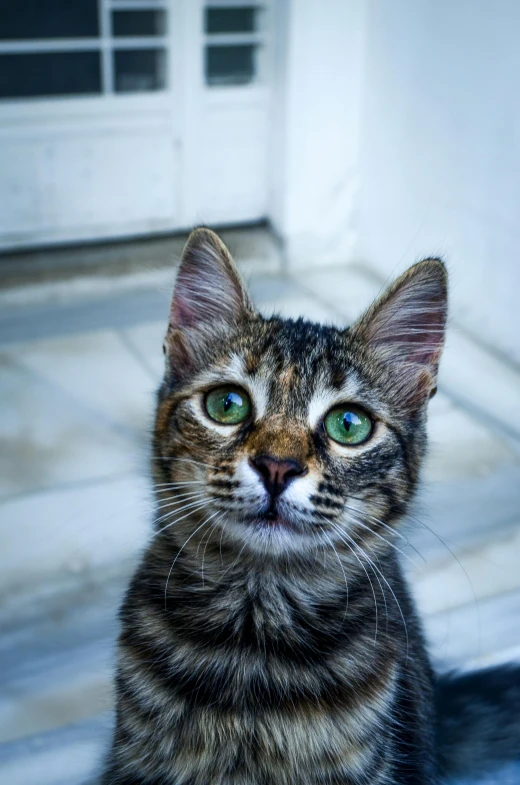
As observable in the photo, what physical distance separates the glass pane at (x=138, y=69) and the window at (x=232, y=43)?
0.18m

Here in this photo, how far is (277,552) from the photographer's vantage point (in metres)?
1.18

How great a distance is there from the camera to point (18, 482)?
234cm

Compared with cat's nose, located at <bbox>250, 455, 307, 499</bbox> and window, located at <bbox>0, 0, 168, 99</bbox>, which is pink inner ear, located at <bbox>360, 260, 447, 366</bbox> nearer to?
cat's nose, located at <bbox>250, 455, 307, 499</bbox>

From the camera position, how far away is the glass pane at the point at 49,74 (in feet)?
11.0

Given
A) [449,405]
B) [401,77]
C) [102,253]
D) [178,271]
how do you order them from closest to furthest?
[178,271], [449,405], [401,77], [102,253]

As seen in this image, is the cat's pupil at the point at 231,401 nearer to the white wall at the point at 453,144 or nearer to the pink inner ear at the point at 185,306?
the pink inner ear at the point at 185,306

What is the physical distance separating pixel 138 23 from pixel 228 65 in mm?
378

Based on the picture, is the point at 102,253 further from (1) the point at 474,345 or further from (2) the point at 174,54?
(1) the point at 474,345

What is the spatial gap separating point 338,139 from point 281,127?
0.23 m

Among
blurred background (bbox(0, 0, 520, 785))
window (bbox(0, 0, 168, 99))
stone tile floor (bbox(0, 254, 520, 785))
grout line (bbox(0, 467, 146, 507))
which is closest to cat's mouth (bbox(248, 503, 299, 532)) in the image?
stone tile floor (bbox(0, 254, 520, 785))

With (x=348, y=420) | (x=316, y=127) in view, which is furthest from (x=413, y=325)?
(x=316, y=127)

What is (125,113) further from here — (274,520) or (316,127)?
(274,520)

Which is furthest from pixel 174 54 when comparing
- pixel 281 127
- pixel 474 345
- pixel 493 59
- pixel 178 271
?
pixel 178 271

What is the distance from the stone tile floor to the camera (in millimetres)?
1728
